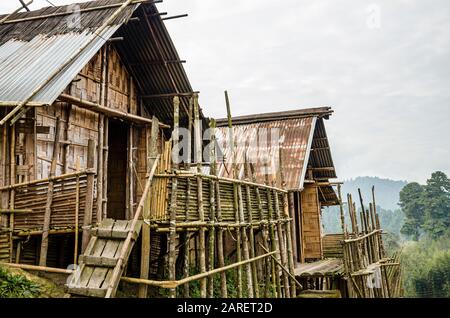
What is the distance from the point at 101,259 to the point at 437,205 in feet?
150

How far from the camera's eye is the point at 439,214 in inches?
1766

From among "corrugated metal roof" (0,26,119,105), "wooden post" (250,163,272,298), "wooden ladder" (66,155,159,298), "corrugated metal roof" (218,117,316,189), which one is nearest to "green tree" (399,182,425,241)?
"corrugated metal roof" (218,117,316,189)

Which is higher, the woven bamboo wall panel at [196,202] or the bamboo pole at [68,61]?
the bamboo pole at [68,61]

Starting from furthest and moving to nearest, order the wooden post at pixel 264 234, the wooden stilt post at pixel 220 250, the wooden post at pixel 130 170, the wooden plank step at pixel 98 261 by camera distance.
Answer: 1. the wooden post at pixel 130 170
2. the wooden post at pixel 264 234
3. the wooden stilt post at pixel 220 250
4. the wooden plank step at pixel 98 261

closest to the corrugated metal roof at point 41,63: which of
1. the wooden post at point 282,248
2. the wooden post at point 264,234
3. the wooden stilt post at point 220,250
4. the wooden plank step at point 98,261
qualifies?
the wooden plank step at point 98,261

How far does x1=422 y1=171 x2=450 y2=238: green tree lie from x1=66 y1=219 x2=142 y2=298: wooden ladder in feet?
147

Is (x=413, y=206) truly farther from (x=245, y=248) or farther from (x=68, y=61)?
(x=68, y=61)

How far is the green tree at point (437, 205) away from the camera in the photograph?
145 feet

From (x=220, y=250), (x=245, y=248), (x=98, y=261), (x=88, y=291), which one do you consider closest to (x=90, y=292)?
(x=88, y=291)

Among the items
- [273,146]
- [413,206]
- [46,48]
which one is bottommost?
[413,206]

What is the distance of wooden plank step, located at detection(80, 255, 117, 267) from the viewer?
604 centimetres

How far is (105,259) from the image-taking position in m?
6.09

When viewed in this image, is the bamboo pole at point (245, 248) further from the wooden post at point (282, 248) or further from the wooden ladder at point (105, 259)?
the wooden ladder at point (105, 259)

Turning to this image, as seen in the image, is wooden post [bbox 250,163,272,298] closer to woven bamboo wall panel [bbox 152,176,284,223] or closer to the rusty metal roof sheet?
woven bamboo wall panel [bbox 152,176,284,223]
